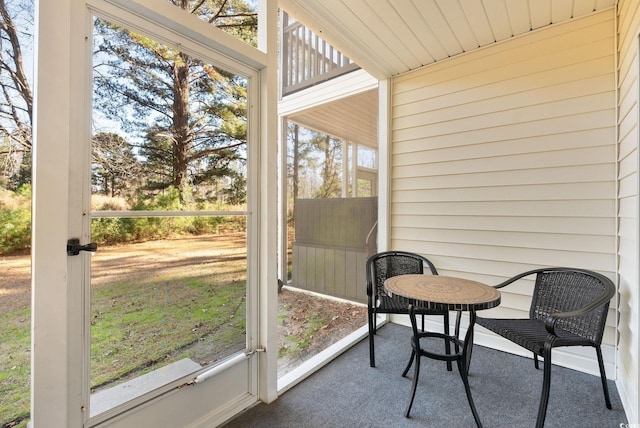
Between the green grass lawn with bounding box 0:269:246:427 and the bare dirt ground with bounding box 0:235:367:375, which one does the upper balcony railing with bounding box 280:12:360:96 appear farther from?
the green grass lawn with bounding box 0:269:246:427

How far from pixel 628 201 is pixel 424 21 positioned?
183 cm

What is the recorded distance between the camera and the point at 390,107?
10.2 ft

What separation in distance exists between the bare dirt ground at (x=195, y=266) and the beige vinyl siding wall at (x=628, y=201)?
6.40 ft

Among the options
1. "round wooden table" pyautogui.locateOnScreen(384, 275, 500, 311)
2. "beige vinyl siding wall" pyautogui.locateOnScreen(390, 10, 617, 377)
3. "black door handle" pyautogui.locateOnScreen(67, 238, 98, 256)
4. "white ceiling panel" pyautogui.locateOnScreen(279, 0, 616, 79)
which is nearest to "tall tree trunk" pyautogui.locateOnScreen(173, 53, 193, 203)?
"black door handle" pyautogui.locateOnScreen(67, 238, 98, 256)

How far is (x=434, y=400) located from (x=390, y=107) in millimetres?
2666

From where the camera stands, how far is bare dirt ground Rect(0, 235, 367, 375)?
3.52ft

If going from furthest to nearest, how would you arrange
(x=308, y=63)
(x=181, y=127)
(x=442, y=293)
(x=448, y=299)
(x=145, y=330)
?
(x=308, y=63)
(x=442, y=293)
(x=448, y=299)
(x=181, y=127)
(x=145, y=330)

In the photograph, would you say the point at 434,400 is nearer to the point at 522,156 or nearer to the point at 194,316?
the point at 194,316

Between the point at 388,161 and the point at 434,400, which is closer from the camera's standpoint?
the point at 434,400

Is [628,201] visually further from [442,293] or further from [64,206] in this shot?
[64,206]

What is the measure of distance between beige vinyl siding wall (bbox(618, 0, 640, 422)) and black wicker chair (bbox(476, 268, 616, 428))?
0.13m

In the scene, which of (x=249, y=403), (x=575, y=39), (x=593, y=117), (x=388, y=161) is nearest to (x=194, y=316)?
(x=249, y=403)

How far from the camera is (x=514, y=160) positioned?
8.02ft

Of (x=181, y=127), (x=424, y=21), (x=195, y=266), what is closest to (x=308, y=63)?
(x=424, y=21)
